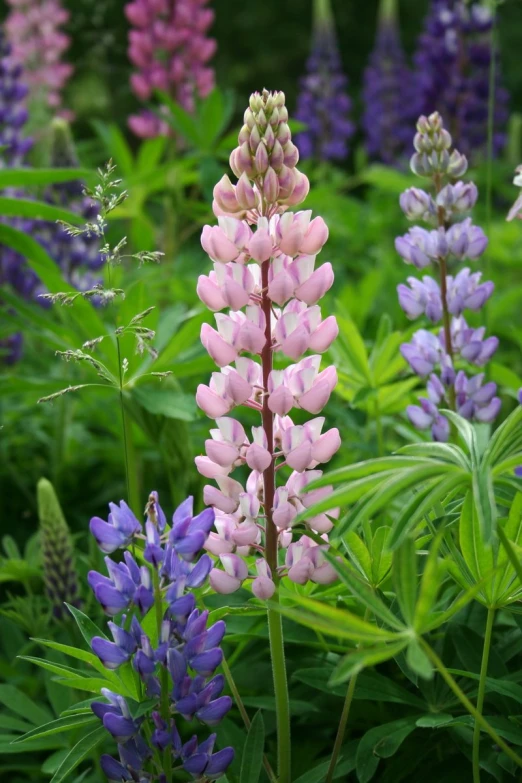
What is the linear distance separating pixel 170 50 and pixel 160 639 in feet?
10.7

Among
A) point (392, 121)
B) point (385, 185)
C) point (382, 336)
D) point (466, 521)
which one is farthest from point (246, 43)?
point (466, 521)

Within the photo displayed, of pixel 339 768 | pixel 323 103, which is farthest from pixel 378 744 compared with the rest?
pixel 323 103

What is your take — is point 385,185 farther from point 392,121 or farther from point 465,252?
point 465,252

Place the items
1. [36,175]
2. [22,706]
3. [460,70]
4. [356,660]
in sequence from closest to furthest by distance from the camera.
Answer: [356,660] < [22,706] < [36,175] < [460,70]

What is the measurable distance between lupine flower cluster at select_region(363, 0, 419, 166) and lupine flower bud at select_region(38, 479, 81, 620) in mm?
4393

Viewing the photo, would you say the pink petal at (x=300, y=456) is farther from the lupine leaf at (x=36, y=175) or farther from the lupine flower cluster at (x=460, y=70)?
the lupine flower cluster at (x=460, y=70)

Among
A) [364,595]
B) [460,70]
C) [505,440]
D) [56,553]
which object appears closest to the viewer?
[364,595]

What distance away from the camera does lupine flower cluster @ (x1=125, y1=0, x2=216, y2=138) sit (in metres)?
3.77

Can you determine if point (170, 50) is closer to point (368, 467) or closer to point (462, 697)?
point (368, 467)

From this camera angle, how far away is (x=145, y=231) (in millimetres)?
3344

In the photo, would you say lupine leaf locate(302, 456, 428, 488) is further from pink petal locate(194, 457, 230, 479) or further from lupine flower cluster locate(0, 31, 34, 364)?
lupine flower cluster locate(0, 31, 34, 364)

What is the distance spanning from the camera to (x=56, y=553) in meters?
1.63

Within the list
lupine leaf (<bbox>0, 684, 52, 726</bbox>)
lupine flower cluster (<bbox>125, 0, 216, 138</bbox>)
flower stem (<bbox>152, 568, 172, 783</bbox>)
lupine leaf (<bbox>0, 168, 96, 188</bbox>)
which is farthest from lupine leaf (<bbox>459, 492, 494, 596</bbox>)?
lupine flower cluster (<bbox>125, 0, 216, 138</bbox>)

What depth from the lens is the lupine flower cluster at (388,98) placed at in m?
5.67
